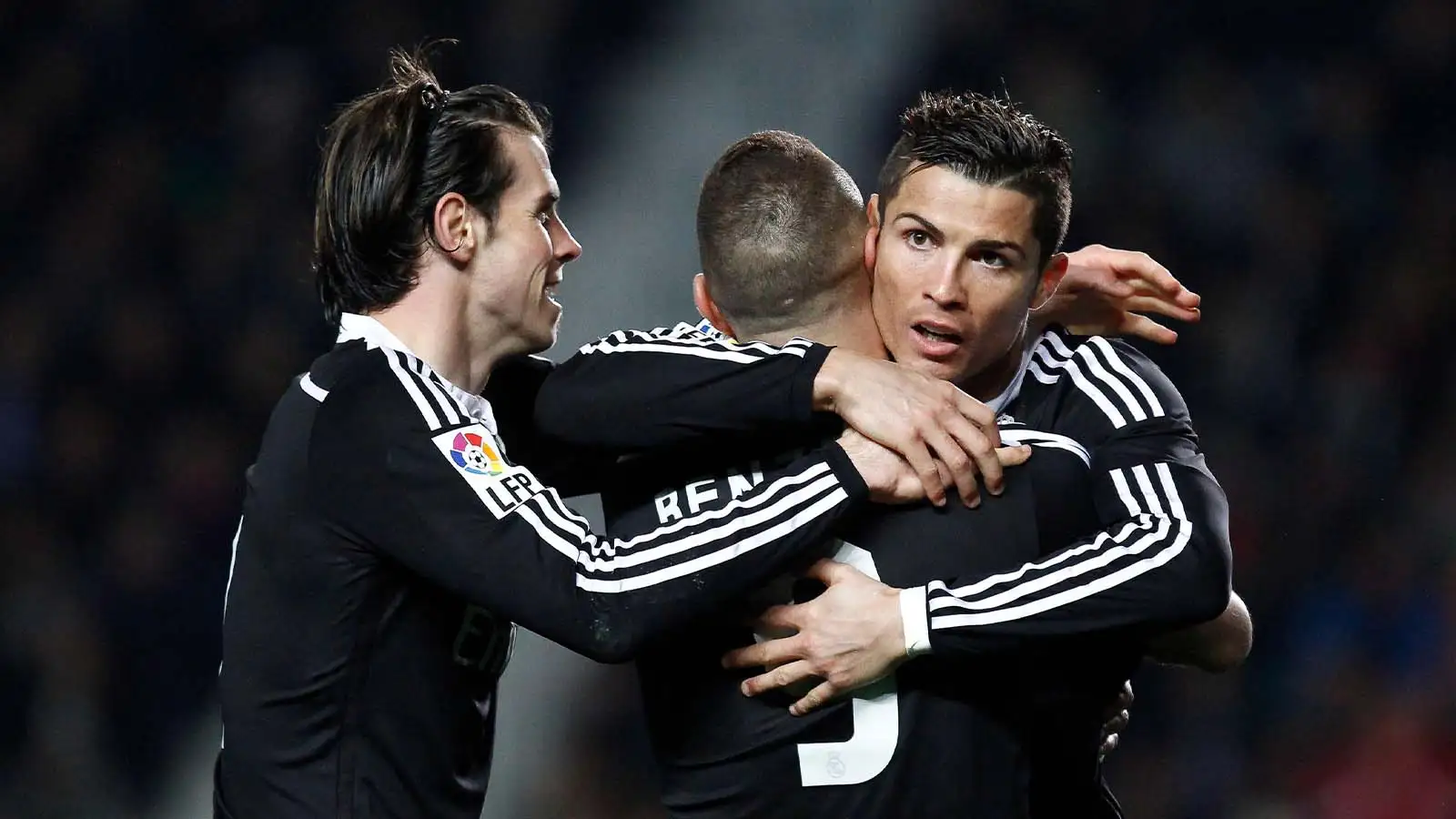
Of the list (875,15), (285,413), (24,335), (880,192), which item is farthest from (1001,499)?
(24,335)

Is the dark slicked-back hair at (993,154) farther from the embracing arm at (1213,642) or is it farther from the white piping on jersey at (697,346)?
the embracing arm at (1213,642)

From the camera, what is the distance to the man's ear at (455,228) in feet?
6.29

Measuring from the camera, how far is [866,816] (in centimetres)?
153

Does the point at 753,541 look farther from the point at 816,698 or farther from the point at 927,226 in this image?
the point at 927,226

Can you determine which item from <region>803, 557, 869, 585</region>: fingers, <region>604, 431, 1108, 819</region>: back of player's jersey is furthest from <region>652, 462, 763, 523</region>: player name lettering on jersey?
<region>803, 557, 869, 585</region>: fingers

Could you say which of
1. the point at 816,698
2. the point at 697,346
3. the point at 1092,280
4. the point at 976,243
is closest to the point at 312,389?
the point at 697,346

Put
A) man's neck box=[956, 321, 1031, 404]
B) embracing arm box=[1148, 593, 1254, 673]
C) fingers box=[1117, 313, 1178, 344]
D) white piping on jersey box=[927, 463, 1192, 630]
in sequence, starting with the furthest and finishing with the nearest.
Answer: fingers box=[1117, 313, 1178, 344]
embracing arm box=[1148, 593, 1254, 673]
man's neck box=[956, 321, 1031, 404]
white piping on jersey box=[927, 463, 1192, 630]

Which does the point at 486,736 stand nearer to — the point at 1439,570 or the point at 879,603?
the point at 879,603

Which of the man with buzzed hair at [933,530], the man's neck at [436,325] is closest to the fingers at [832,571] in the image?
the man with buzzed hair at [933,530]

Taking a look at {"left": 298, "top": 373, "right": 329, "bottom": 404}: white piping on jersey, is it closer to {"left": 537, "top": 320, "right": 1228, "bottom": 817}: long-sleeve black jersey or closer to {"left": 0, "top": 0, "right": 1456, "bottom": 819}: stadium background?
{"left": 537, "top": 320, "right": 1228, "bottom": 817}: long-sleeve black jersey

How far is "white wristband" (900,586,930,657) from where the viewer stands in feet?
4.95

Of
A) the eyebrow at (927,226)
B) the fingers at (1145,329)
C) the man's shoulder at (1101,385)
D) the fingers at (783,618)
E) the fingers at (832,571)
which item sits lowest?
the fingers at (783,618)

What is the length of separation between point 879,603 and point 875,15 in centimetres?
278

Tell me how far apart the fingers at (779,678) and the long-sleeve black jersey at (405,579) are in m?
0.11
